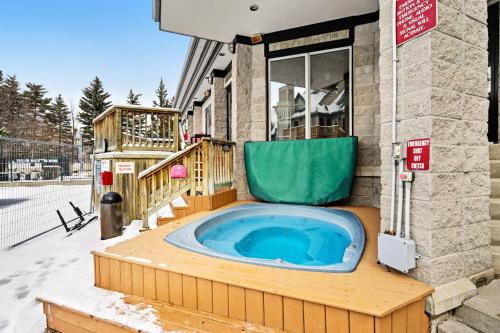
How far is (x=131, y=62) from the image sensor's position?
54.5 meters

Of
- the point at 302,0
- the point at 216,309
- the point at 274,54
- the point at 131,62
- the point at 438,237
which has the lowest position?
the point at 216,309

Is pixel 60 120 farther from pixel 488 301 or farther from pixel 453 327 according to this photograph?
pixel 488 301

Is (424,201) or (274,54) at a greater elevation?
(274,54)

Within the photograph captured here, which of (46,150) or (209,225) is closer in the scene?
(209,225)

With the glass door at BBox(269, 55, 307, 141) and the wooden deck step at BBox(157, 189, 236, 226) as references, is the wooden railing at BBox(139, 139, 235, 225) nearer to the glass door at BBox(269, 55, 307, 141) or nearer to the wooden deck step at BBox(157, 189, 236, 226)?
the wooden deck step at BBox(157, 189, 236, 226)

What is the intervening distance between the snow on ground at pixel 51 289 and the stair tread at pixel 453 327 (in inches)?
78.5

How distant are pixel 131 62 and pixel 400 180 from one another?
6432 centimetres

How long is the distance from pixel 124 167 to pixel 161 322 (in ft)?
14.2

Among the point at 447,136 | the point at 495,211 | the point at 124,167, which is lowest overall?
the point at 495,211

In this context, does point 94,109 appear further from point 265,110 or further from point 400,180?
point 400,180

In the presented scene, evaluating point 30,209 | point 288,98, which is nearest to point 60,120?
point 30,209

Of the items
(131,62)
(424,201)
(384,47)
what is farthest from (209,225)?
(131,62)

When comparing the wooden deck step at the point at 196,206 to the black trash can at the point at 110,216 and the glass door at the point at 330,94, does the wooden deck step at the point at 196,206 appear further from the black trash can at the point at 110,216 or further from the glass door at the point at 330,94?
the glass door at the point at 330,94

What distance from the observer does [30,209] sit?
6.55 m
